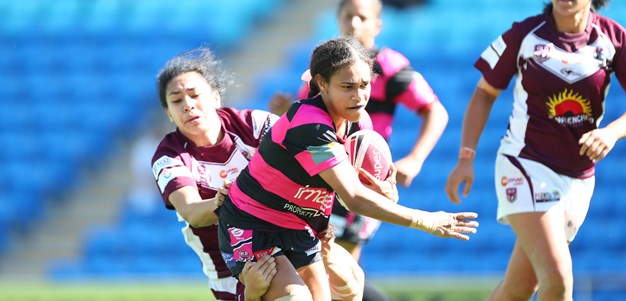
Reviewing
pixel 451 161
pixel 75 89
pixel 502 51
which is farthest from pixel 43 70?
pixel 502 51

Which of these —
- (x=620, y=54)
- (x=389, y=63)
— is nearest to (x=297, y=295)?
(x=389, y=63)

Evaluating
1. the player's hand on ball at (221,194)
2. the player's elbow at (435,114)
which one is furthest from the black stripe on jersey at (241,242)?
the player's elbow at (435,114)

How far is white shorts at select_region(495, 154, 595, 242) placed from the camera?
479 cm

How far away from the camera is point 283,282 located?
4207 millimetres

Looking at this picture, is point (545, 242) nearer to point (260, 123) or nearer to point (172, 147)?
point (260, 123)

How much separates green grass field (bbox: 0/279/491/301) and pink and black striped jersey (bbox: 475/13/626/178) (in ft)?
10.0

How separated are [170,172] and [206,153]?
10.2 inches

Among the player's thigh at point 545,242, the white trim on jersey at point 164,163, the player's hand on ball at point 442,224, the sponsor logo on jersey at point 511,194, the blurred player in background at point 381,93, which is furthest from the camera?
the blurred player in background at point 381,93

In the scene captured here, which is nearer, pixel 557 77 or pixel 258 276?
pixel 258 276

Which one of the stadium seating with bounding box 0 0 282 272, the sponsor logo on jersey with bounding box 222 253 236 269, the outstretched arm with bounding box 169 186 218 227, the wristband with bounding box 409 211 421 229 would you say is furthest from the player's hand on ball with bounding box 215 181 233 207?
the stadium seating with bounding box 0 0 282 272

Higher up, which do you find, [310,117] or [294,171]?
[310,117]

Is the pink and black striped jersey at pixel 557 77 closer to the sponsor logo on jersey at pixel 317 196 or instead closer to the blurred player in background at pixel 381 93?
the blurred player in background at pixel 381 93

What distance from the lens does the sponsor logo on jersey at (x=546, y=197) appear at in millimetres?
4777

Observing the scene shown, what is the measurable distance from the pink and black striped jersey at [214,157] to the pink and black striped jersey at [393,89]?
65cm
